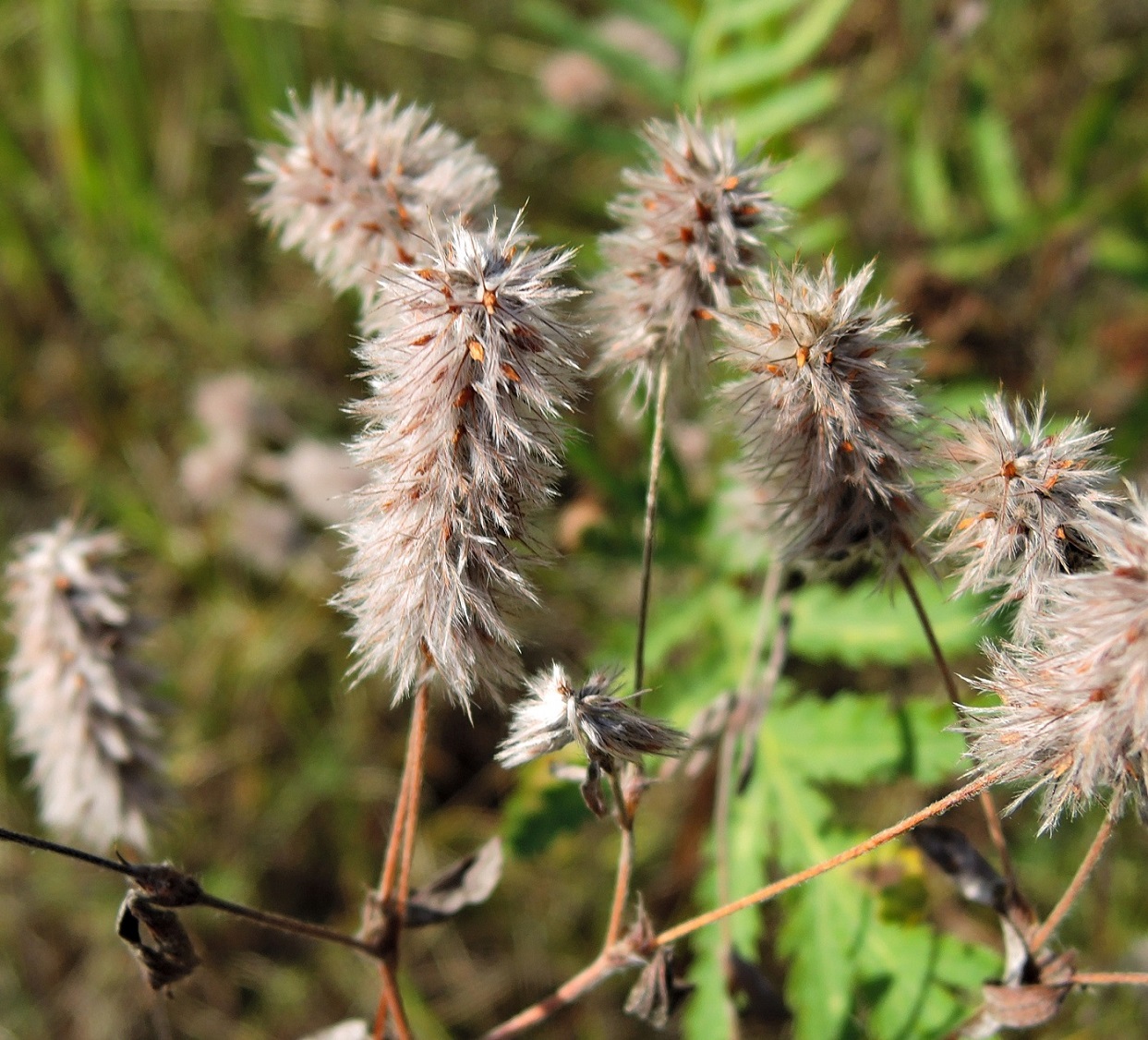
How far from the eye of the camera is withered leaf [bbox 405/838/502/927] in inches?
87.7

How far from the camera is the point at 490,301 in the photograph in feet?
5.63

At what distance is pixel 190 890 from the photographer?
75.4 inches

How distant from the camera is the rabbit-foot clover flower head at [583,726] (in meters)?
1.70

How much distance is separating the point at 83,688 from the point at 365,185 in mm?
1583

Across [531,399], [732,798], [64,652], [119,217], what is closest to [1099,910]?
[732,798]

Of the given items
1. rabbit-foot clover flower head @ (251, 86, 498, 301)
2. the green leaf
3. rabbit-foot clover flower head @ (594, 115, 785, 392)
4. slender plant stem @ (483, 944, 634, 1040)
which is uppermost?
rabbit-foot clover flower head @ (251, 86, 498, 301)

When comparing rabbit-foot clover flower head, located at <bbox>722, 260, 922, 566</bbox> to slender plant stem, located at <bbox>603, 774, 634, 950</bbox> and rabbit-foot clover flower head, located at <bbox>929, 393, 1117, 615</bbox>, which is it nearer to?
rabbit-foot clover flower head, located at <bbox>929, 393, 1117, 615</bbox>

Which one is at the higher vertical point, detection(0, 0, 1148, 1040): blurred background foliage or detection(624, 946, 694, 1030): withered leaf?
detection(0, 0, 1148, 1040): blurred background foliage

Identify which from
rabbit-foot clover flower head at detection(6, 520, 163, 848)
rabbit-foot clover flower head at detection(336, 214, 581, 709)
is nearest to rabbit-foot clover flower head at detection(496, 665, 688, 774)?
rabbit-foot clover flower head at detection(336, 214, 581, 709)

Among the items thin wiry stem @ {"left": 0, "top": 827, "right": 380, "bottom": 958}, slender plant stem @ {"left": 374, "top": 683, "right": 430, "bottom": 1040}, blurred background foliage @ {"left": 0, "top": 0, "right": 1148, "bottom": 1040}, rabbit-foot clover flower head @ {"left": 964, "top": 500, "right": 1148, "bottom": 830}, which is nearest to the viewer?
rabbit-foot clover flower head @ {"left": 964, "top": 500, "right": 1148, "bottom": 830}

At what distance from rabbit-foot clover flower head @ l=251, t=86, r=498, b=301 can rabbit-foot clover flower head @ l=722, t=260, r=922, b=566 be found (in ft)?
2.38

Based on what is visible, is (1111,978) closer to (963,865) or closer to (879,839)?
(963,865)

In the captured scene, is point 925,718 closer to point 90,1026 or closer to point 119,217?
point 90,1026

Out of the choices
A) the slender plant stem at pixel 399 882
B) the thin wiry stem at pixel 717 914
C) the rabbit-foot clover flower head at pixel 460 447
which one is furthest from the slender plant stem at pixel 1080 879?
the slender plant stem at pixel 399 882
